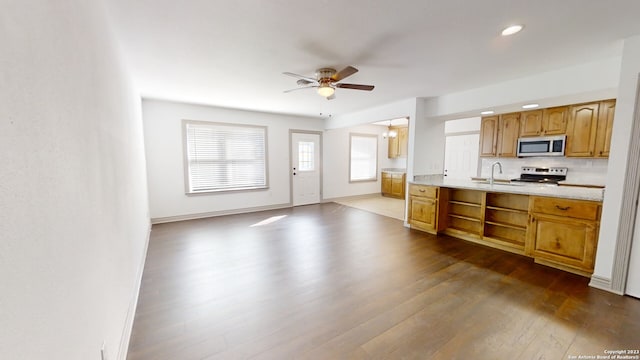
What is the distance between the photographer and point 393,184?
316 inches

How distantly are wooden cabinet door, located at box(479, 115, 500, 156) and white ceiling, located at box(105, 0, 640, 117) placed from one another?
7.85ft

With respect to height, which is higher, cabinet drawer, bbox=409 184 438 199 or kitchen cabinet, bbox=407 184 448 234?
cabinet drawer, bbox=409 184 438 199

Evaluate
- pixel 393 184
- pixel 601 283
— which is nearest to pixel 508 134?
pixel 393 184

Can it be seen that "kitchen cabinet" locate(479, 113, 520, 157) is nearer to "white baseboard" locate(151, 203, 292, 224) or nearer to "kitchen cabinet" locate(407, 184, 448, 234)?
"kitchen cabinet" locate(407, 184, 448, 234)

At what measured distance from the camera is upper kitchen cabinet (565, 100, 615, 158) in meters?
4.05

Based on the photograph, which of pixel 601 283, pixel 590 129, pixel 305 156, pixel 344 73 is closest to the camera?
pixel 601 283

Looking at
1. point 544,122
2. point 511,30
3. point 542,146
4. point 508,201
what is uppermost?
point 511,30

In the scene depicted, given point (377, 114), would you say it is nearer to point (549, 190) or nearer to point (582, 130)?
point (549, 190)

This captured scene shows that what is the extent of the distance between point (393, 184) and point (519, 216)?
14.4 feet

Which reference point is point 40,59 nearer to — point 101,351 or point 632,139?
point 101,351

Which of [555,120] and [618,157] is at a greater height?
[555,120]

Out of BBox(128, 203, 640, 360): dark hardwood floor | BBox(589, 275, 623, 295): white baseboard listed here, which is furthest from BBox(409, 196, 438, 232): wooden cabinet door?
BBox(589, 275, 623, 295): white baseboard

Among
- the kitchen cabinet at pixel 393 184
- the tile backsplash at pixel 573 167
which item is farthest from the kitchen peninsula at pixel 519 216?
the kitchen cabinet at pixel 393 184

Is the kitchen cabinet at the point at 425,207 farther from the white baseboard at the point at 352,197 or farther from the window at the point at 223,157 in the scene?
the window at the point at 223,157
